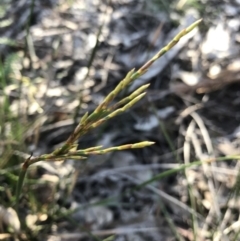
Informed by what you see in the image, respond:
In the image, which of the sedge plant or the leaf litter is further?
the leaf litter

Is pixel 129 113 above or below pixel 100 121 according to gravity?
below

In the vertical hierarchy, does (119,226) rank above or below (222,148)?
below

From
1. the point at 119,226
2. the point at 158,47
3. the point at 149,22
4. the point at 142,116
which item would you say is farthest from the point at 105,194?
the point at 149,22

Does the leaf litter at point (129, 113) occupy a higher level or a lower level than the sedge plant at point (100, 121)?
lower

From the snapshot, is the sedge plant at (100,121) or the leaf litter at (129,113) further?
the leaf litter at (129,113)

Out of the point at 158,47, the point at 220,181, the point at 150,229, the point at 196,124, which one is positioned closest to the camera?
the point at 150,229

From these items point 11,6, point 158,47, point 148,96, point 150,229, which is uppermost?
point 11,6

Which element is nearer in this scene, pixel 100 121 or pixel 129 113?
pixel 100 121

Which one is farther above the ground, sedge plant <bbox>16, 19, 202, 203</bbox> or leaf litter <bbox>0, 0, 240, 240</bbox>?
sedge plant <bbox>16, 19, 202, 203</bbox>

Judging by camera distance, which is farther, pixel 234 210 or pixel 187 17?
pixel 187 17

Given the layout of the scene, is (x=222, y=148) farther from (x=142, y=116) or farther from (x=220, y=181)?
(x=142, y=116)

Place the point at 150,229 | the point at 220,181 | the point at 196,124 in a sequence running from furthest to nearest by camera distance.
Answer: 1. the point at 196,124
2. the point at 220,181
3. the point at 150,229
